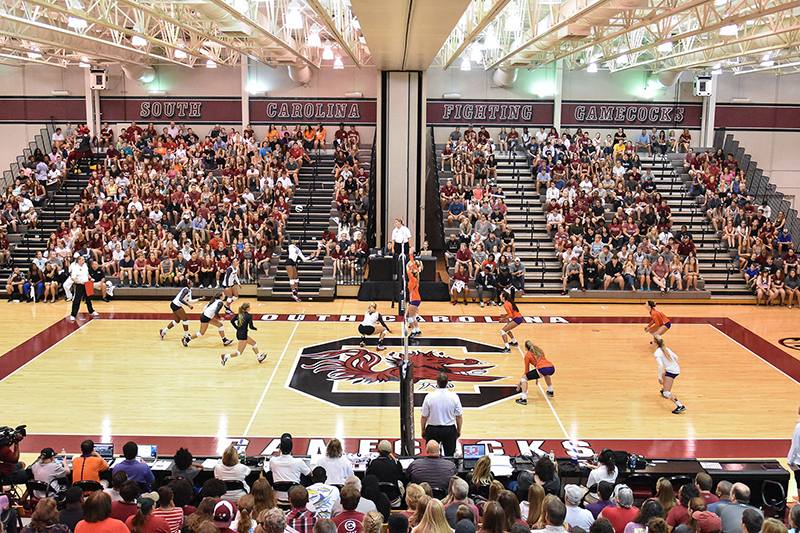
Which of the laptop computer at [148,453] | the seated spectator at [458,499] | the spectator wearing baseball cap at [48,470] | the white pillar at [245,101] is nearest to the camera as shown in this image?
the seated spectator at [458,499]

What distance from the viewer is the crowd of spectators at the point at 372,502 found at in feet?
16.6

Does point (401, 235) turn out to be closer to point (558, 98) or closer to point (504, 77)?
point (504, 77)

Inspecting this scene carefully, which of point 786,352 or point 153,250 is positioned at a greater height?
point 153,250

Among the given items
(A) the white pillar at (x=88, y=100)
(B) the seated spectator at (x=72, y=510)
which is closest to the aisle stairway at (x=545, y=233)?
(A) the white pillar at (x=88, y=100)

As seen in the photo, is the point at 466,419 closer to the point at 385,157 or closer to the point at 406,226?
the point at 406,226

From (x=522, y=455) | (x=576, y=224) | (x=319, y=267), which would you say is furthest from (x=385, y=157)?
(x=522, y=455)

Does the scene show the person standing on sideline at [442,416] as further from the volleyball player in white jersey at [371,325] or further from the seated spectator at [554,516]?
the volleyball player in white jersey at [371,325]

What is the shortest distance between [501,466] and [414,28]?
766 cm

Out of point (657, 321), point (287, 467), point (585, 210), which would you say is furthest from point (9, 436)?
point (585, 210)

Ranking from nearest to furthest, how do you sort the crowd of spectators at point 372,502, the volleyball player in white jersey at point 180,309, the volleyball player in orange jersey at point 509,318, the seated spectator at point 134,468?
the crowd of spectators at point 372,502 → the seated spectator at point 134,468 → the volleyball player in orange jersey at point 509,318 → the volleyball player in white jersey at point 180,309

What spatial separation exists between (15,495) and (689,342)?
12.8m

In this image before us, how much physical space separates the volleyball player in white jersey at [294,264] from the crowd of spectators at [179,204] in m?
0.61

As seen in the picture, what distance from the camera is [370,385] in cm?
1208

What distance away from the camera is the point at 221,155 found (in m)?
24.7
